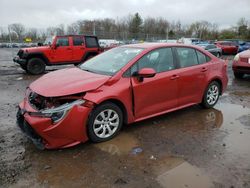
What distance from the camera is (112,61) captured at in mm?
4664

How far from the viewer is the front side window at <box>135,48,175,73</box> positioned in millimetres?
4474

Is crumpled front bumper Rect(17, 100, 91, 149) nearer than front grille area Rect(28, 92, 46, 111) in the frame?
Yes

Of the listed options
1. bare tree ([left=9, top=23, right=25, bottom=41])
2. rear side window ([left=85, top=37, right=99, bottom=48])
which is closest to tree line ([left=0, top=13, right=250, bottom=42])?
bare tree ([left=9, top=23, right=25, bottom=41])

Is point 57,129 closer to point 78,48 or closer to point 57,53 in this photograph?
point 57,53

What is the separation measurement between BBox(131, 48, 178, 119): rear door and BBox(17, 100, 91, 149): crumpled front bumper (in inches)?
41.4

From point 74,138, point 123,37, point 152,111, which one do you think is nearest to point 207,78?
point 152,111

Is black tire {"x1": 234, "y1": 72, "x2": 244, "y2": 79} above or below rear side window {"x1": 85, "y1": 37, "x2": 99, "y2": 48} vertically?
below

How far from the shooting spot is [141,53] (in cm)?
449

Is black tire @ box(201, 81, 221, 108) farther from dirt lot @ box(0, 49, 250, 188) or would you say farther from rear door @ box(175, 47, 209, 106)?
dirt lot @ box(0, 49, 250, 188)

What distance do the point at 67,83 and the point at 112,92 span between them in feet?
2.36

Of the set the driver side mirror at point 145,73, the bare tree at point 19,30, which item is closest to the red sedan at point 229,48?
the driver side mirror at point 145,73

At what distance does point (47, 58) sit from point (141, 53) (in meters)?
8.54

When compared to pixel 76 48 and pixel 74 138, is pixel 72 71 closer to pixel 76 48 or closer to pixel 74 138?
pixel 74 138

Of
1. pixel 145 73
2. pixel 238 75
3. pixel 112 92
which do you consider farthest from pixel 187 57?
pixel 238 75
